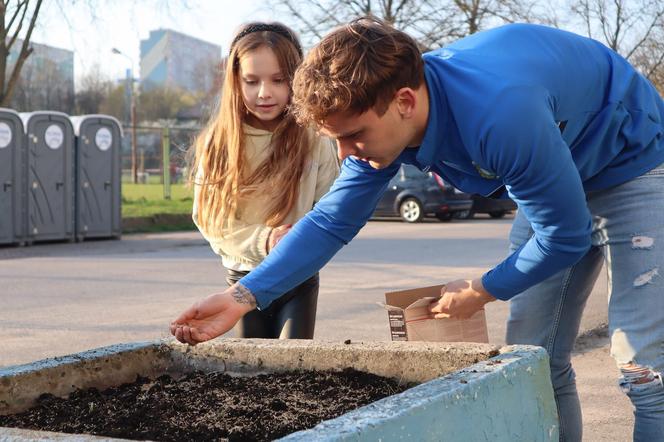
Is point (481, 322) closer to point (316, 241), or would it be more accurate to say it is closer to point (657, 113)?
→ point (316, 241)

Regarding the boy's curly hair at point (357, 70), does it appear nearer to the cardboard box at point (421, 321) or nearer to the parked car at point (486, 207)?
the cardboard box at point (421, 321)

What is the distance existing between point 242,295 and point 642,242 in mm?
1221

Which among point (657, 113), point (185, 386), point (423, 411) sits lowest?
point (185, 386)

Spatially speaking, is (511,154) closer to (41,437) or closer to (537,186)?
(537,186)

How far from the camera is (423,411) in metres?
1.98

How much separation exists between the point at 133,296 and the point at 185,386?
6.33 m

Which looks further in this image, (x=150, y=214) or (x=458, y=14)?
(x=458, y=14)

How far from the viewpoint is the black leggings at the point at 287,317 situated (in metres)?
3.60

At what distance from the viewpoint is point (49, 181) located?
48.3 ft

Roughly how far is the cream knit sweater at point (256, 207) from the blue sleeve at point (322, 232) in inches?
27.4

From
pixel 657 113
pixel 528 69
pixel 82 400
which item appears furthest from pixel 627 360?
pixel 82 400

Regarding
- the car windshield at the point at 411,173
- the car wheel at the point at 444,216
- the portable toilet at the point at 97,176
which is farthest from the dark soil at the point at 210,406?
the car wheel at the point at 444,216

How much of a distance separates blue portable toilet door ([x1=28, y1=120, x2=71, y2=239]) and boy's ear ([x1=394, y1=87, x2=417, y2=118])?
12.9 meters

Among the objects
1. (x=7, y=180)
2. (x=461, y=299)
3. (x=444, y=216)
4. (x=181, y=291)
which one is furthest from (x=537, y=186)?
(x=444, y=216)
